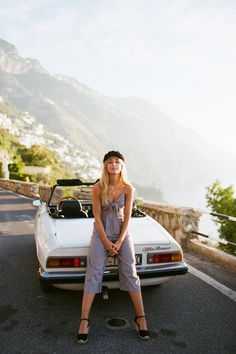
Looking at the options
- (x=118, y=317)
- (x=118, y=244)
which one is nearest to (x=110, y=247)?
(x=118, y=244)

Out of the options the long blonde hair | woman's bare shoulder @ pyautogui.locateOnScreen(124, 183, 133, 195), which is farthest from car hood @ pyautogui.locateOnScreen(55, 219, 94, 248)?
woman's bare shoulder @ pyautogui.locateOnScreen(124, 183, 133, 195)

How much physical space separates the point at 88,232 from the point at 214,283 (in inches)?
77.5

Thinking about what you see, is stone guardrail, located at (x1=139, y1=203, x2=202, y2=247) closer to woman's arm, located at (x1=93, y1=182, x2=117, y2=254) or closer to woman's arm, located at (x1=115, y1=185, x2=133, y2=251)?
woman's arm, located at (x1=115, y1=185, x2=133, y2=251)

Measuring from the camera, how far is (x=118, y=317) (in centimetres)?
380

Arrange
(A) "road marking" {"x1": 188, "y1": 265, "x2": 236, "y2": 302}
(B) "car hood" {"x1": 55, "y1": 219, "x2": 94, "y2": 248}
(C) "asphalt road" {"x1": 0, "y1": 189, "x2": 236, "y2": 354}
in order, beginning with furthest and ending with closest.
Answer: (A) "road marking" {"x1": 188, "y1": 265, "x2": 236, "y2": 302}
(B) "car hood" {"x1": 55, "y1": 219, "x2": 94, "y2": 248}
(C) "asphalt road" {"x1": 0, "y1": 189, "x2": 236, "y2": 354}

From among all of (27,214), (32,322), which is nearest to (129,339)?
(32,322)

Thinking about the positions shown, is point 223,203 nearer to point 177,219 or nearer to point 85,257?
point 177,219

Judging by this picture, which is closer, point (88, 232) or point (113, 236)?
point (113, 236)

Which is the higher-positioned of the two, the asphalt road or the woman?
the woman

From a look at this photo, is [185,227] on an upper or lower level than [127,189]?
lower

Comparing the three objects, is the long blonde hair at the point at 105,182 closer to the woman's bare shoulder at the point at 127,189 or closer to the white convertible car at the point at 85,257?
the woman's bare shoulder at the point at 127,189

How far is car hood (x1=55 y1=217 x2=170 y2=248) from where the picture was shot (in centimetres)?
392

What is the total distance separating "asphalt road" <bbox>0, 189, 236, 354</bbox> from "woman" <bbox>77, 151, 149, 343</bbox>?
246mm

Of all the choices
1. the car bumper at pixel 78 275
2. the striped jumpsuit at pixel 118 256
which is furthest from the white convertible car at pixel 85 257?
the striped jumpsuit at pixel 118 256
